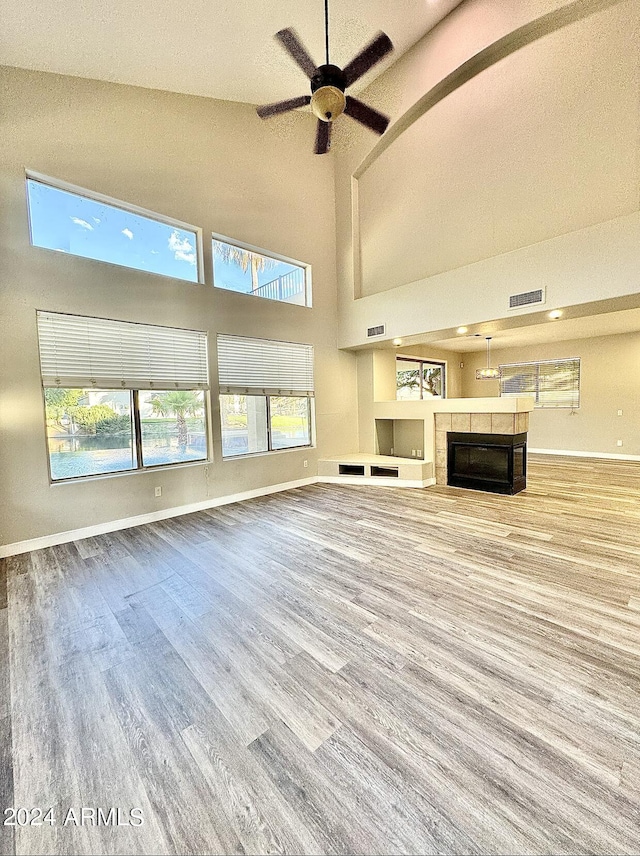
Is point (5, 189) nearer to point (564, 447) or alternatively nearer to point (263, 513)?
point (263, 513)

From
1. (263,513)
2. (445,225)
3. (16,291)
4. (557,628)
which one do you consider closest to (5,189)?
(16,291)

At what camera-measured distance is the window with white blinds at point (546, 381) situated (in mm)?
8414

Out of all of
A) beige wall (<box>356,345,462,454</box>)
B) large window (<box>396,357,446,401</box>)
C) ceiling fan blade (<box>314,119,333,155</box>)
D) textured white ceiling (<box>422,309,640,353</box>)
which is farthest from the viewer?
large window (<box>396,357,446,401</box>)

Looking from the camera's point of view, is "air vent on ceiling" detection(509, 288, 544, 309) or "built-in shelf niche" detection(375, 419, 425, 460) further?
"built-in shelf niche" detection(375, 419, 425, 460)

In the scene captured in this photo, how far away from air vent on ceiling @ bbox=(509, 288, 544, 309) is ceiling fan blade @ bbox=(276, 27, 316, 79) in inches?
130

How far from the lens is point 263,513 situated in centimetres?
457

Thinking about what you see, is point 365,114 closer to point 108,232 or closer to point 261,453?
Answer: point 108,232

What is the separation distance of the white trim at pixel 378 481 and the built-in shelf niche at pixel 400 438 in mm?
883

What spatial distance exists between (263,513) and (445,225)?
5193 mm

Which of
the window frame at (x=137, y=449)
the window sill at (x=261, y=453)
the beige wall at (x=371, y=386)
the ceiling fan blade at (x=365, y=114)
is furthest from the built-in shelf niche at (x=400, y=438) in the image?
the ceiling fan blade at (x=365, y=114)

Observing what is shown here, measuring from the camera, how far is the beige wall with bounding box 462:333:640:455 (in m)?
7.61

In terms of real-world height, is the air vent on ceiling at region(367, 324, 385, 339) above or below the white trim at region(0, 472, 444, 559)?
above

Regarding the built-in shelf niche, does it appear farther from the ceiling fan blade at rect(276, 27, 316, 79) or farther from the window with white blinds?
the ceiling fan blade at rect(276, 27, 316, 79)

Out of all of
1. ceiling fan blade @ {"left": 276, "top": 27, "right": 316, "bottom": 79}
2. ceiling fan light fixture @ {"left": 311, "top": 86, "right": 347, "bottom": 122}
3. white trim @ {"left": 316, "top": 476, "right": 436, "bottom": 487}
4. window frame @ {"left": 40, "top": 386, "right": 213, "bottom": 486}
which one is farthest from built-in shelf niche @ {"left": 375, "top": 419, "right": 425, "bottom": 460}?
ceiling fan blade @ {"left": 276, "top": 27, "right": 316, "bottom": 79}
